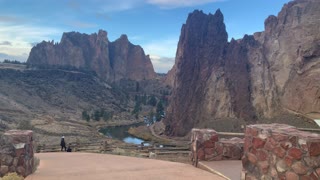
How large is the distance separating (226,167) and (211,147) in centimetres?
106

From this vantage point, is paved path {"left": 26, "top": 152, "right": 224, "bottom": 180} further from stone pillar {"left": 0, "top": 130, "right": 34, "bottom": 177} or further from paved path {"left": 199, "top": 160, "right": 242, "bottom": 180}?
stone pillar {"left": 0, "top": 130, "right": 34, "bottom": 177}

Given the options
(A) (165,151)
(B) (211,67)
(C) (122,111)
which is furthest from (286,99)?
(C) (122,111)

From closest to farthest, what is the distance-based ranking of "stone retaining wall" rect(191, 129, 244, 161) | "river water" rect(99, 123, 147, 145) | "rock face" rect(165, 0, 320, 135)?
"stone retaining wall" rect(191, 129, 244, 161)
"rock face" rect(165, 0, 320, 135)
"river water" rect(99, 123, 147, 145)

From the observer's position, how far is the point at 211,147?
11.4 m

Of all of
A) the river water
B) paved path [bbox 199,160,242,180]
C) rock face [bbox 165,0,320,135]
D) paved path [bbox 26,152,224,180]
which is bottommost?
the river water

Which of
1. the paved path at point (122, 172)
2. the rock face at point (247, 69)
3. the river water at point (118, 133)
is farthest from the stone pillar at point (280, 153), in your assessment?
the river water at point (118, 133)

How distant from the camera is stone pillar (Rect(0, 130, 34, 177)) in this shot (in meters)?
9.61

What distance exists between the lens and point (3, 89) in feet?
285

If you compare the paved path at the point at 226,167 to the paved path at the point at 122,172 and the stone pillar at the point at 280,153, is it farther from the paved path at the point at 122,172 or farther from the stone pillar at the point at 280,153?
the stone pillar at the point at 280,153

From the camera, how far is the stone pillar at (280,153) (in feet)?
21.9

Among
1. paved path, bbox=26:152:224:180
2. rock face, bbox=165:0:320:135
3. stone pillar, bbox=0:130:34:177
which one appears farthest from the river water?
stone pillar, bbox=0:130:34:177

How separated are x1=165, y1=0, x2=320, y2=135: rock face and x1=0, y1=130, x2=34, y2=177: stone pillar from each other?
51.7m

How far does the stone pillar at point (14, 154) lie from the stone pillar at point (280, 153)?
211 inches

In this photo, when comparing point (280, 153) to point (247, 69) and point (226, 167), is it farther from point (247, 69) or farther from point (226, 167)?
point (247, 69)
